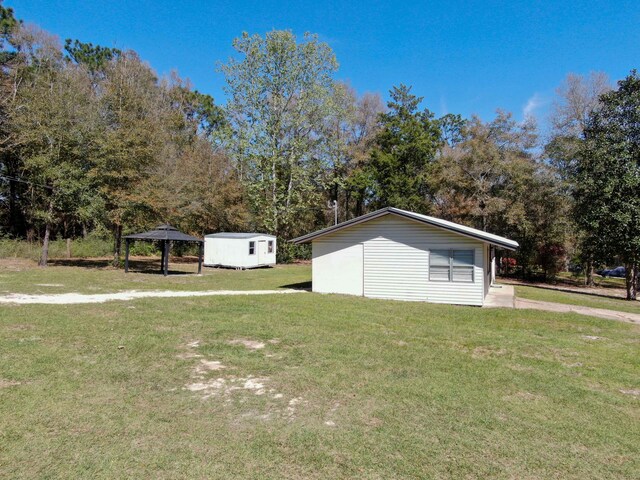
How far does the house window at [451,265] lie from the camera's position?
13102 millimetres

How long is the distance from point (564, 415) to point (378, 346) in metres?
3.23

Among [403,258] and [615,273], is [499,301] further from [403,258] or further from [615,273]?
[615,273]

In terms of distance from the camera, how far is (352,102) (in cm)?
3438

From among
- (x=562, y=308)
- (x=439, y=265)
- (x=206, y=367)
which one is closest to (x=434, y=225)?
(x=439, y=265)

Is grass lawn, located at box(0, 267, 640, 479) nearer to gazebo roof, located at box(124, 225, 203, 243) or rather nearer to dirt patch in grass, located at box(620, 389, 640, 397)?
dirt patch in grass, located at box(620, 389, 640, 397)

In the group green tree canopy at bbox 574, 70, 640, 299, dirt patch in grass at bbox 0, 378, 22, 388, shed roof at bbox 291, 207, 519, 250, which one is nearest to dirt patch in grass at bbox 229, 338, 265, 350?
dirt patch in grass at bbox 0, 378, 22, 388

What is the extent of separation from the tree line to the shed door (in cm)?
377

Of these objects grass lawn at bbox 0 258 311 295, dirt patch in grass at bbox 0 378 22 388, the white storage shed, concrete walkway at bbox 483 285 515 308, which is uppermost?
the white storage shed

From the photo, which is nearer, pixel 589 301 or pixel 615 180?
pixel 589 301

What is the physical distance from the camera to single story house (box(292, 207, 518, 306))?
42.9 ft

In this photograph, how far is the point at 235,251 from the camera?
24953 millimetres

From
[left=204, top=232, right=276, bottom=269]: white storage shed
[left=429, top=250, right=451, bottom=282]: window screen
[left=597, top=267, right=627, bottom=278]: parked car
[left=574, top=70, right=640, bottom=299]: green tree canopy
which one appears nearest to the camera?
[left=429, top=250, right=451, bottom=282]: window screen

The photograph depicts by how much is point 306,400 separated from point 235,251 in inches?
Result: 819

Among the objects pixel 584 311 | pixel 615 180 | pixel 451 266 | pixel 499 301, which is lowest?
pixel 584 311
